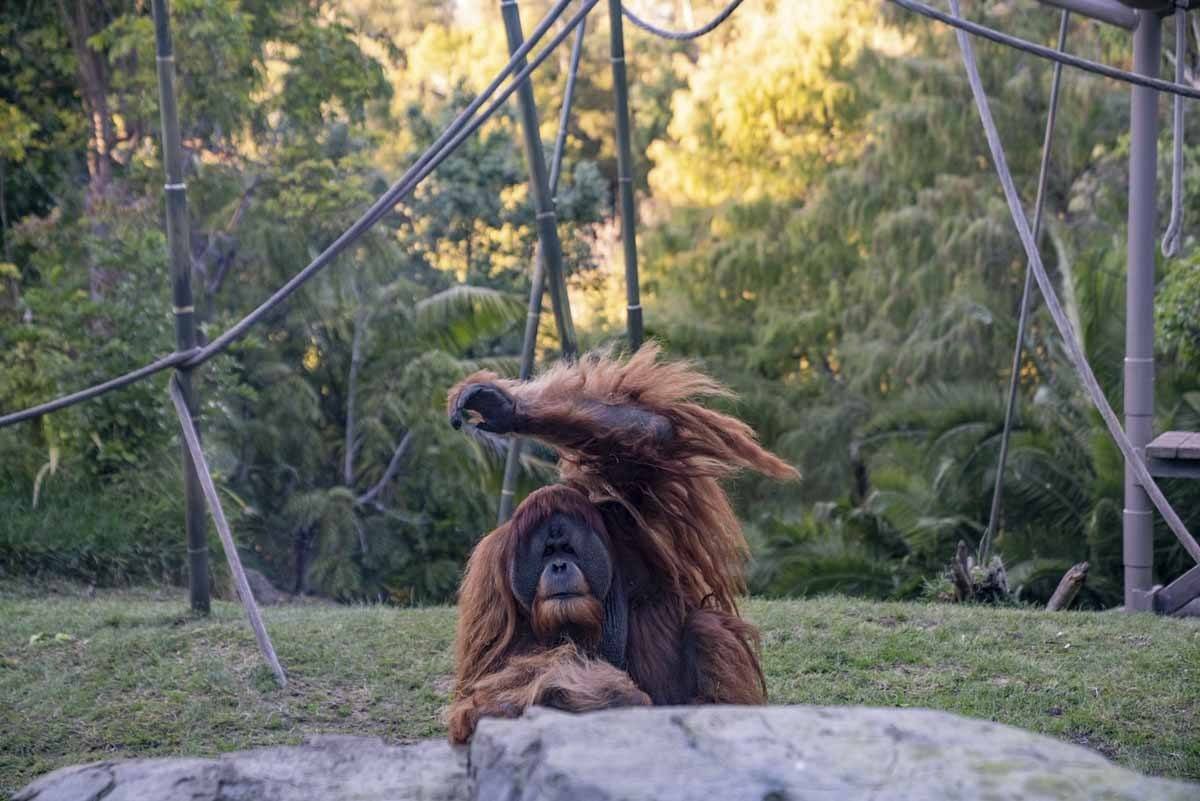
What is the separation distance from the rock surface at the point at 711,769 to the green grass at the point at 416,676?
143 cm

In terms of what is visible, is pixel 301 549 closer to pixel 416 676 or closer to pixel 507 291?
pixel 507 291

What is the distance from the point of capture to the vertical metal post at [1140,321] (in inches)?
219

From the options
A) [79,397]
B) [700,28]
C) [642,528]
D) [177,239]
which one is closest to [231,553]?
[79,397]

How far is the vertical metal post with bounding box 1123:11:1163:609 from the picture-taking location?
5.55 m

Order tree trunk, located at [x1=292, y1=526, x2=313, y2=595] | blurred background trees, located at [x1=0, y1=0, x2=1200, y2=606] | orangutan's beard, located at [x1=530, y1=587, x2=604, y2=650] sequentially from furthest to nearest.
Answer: tree trunk, located at [x1=292, y1=526, x2=313, y2=595] < blurred background trees, located at [x1=0, y1=0, x2=1200, y2=606] < orangutan's beard, located at [x1=530, y1=587, x2=604, y2=650]

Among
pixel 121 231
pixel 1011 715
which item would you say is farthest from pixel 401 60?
pixel 1011 715

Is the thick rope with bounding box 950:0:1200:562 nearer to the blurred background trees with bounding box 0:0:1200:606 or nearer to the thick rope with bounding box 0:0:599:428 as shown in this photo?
the thick rope with bounding box 0:0:599:428

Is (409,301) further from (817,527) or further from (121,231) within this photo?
(817,527)

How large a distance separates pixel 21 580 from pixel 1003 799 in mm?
6474

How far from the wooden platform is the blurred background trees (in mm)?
2586

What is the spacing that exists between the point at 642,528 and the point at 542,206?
5.64 ft

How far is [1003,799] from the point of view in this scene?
2.03 meters

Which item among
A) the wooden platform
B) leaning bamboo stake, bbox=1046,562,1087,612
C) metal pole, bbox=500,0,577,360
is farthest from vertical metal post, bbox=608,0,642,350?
leaning bamboo stake, bbox=1046,562,1087,612

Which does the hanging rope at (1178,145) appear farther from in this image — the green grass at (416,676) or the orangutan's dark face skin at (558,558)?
the orangutan's dark face skin at (558,558)
